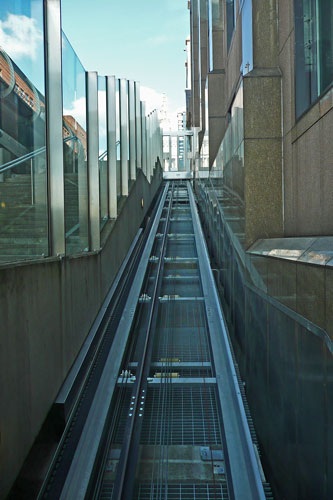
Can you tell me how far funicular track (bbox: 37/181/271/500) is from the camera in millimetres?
4004

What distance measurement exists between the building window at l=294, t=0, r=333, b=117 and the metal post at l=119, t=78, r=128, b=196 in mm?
5818

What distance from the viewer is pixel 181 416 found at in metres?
5.02

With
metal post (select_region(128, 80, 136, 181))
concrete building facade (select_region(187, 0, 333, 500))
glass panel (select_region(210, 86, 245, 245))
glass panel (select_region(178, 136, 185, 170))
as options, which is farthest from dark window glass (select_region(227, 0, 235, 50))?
glass panel (select_region(178, 136, 185, 170))

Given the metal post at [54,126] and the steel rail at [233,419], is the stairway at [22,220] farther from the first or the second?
the steel rail at [233,419]

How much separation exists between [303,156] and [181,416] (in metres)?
3.34

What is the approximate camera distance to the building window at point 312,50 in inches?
171

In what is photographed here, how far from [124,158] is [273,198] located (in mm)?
5825

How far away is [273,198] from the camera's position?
20.7ft

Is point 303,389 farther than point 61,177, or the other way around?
point 61,177

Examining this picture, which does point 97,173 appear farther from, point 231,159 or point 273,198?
point 273,198

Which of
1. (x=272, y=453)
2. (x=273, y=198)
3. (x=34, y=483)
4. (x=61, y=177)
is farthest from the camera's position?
(x=273, y=198)

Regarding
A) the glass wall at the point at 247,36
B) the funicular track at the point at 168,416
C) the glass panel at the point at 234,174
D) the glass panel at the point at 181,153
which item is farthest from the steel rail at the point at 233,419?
the glass panel at the point at 181,153

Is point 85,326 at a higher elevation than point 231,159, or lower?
lower

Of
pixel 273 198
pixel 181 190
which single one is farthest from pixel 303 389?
pixel 181 190
